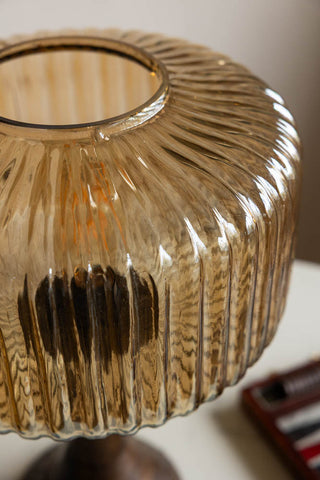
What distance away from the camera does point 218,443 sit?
594 mm

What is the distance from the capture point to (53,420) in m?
0.36

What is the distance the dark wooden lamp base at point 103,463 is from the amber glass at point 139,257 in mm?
180

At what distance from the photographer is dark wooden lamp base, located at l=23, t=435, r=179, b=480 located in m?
0.54

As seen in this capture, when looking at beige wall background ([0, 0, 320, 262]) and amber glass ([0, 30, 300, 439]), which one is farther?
beige wall background ([0, 0, 320, 262])

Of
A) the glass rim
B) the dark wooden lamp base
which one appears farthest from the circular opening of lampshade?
the dark wooden lamp base

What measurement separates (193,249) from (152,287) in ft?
0.10

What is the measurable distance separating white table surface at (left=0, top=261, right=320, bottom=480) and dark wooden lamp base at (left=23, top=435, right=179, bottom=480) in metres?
0.02

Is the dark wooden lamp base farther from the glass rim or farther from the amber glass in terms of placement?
the glass rim

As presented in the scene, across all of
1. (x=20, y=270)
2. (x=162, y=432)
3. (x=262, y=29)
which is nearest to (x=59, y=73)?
(x=20, y=270)

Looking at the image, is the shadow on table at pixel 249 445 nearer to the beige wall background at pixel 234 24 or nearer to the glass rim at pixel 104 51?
the glass rim at pixel 104 51

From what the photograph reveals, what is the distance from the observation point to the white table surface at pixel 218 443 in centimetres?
57

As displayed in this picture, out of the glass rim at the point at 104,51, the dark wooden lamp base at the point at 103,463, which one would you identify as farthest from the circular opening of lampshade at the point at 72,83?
the dark wooden lamp base at the point at 103,463

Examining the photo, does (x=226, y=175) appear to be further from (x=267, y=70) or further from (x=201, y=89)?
(x=267, y=70)

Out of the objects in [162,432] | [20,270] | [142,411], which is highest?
[20,270]
